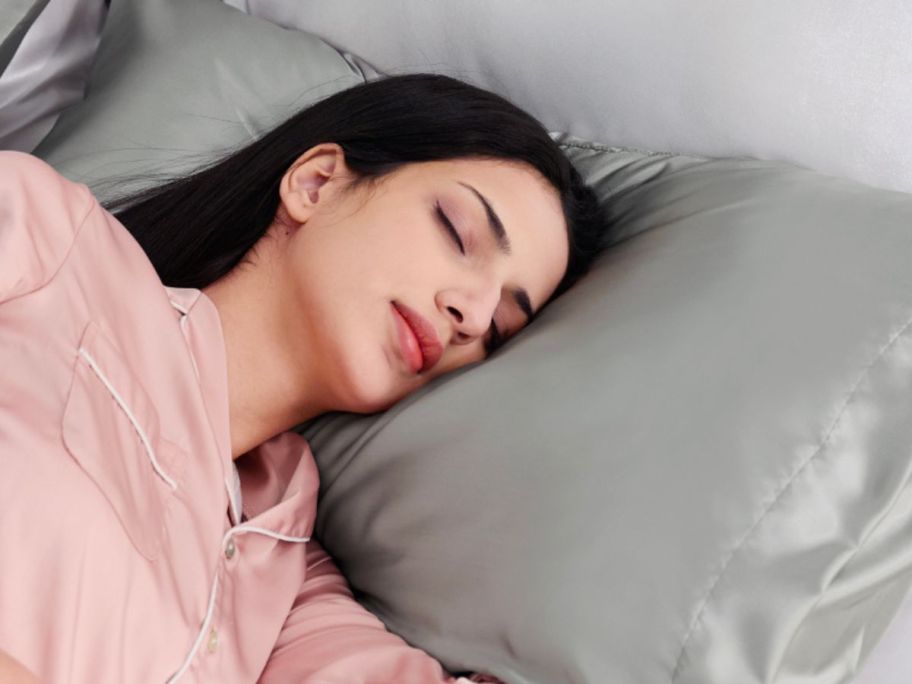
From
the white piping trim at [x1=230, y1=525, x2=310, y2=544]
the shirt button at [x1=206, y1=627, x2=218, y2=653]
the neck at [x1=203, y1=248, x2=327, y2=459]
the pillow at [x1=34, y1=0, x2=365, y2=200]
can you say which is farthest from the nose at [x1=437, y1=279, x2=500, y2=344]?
the pillow at [x1=34, y1=0, x2=365, y2=200]

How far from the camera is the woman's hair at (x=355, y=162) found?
134 centimetres

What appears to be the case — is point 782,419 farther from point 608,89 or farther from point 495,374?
point 608,89

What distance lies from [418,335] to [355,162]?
0.25m

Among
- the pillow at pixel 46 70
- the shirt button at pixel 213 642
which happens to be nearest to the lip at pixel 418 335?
the shirt button at pixel 213 642

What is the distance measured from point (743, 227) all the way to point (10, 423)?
722mm

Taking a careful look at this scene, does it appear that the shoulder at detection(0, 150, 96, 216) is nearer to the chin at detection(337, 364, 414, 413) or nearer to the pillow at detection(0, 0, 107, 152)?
the chin at detection(337, 364, 414, 413)

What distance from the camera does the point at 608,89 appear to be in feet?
4.72

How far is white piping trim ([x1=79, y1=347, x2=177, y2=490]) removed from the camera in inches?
40.1

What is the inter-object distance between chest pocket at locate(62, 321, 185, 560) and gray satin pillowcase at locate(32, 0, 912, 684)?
24 centimetres

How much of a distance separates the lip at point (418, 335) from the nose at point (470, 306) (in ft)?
0.08

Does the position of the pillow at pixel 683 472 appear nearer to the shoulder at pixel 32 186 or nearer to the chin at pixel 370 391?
the chin at pixel 370 391

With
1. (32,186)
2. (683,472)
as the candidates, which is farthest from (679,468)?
(32,186)

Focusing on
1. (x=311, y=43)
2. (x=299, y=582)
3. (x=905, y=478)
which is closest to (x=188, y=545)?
(x=299, y=582)

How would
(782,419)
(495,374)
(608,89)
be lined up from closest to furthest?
(782,419), (495,374), (608,89)
